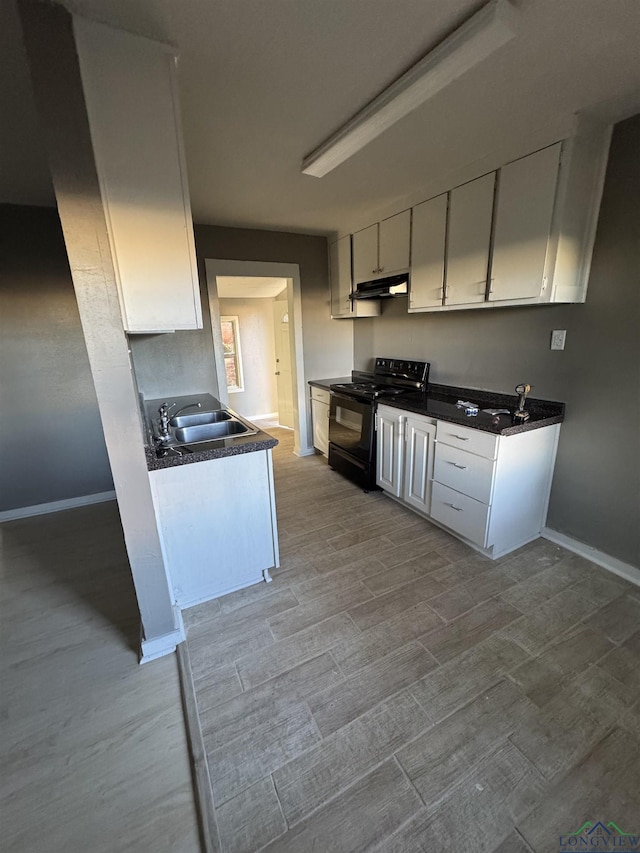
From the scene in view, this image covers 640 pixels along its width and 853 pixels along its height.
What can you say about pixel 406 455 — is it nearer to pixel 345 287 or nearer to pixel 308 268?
pixel 345 287

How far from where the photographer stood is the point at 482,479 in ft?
7.21

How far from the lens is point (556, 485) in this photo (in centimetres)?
241

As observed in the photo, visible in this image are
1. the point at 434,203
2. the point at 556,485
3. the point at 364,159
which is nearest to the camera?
the point at 364,159

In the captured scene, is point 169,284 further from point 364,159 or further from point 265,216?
point 265,216

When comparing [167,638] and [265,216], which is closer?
[167,638]

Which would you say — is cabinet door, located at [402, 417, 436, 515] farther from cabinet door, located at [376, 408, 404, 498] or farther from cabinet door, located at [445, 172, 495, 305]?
cabinet door, located at [445, 172, 495, 305]

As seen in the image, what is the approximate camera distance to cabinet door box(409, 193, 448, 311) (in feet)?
8.43

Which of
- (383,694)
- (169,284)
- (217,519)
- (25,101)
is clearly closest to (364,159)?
(169,284)


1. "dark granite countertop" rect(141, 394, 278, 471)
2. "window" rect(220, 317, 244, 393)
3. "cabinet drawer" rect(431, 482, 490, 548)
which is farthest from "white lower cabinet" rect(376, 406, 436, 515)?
"window" rect(220, 317, 244, 393)

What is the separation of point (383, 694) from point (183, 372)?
3033 millimetres

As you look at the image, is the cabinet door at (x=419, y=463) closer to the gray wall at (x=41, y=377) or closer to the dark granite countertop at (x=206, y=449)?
the dark granite countertop at (x=206, y=449)

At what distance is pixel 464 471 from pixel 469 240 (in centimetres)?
155

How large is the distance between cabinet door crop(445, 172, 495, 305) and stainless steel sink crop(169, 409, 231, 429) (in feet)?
6.23

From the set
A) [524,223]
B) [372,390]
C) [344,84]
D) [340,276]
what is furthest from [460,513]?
[340,276]
